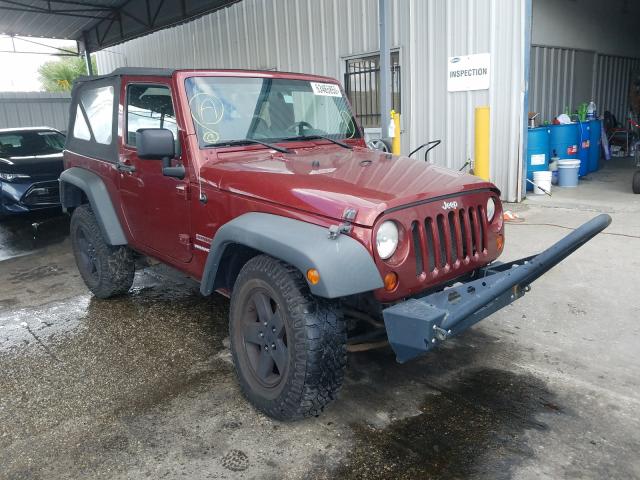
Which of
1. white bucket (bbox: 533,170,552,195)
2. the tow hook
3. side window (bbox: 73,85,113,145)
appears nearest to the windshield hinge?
the tow hook

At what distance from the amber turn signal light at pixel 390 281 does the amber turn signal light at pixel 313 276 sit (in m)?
0.35

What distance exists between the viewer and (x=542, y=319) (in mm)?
4016

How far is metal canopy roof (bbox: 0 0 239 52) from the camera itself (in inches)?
519

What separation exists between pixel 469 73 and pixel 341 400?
20.1ft

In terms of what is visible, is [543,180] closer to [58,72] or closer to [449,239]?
[449,239]

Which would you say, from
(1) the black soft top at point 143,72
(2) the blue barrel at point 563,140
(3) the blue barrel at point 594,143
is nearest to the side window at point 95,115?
(1) the black soft top at point 143,72

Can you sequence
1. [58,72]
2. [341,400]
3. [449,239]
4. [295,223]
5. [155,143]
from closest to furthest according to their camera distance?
[295,223], [449,239], [341,400], [155,143], [58,72]

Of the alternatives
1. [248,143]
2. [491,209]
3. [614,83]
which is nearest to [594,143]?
[614,83]

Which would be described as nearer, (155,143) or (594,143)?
(155,143)

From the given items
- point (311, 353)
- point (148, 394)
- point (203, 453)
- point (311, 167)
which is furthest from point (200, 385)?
point (311, 167)

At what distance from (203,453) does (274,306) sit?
78 centimetres

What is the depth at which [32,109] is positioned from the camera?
62.0 feet

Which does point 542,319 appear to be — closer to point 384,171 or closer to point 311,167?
point 384,171

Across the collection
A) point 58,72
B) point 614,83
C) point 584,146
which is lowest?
point 584,146
